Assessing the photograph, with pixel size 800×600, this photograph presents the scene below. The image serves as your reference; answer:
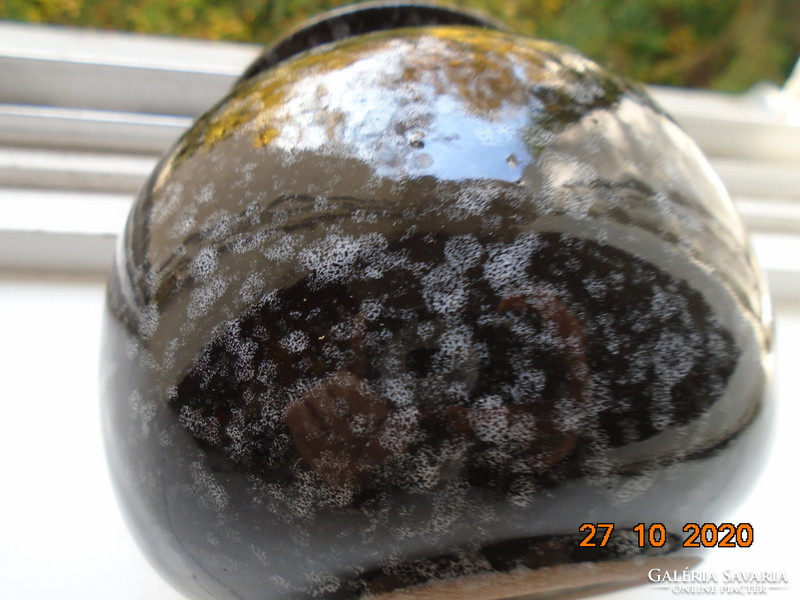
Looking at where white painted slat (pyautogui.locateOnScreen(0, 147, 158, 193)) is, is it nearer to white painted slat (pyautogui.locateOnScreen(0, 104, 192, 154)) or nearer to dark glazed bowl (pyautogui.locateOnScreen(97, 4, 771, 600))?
white painted slat (pyautogui.locateOnScreen(0, 104, 192, 154))

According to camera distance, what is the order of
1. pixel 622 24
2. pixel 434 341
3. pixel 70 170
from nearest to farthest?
pixel 434 341 < pixel 70 170 < pixel 622 24

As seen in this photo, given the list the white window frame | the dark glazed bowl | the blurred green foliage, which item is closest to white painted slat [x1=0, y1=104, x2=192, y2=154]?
the white window frame

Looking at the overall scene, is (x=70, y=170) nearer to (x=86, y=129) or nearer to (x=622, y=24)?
(x=86, y=129)

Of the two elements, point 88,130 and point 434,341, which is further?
point 88,130

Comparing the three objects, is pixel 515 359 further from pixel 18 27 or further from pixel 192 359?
pixel 18 27

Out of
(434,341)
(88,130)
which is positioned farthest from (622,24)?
(434,341)

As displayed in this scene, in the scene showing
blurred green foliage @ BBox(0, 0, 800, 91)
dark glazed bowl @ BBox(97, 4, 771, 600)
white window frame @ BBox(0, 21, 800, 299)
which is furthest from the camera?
blurred green foliage @ BBox(0, 0, 800, 91)

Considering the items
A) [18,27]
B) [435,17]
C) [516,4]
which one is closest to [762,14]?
[516,4]
